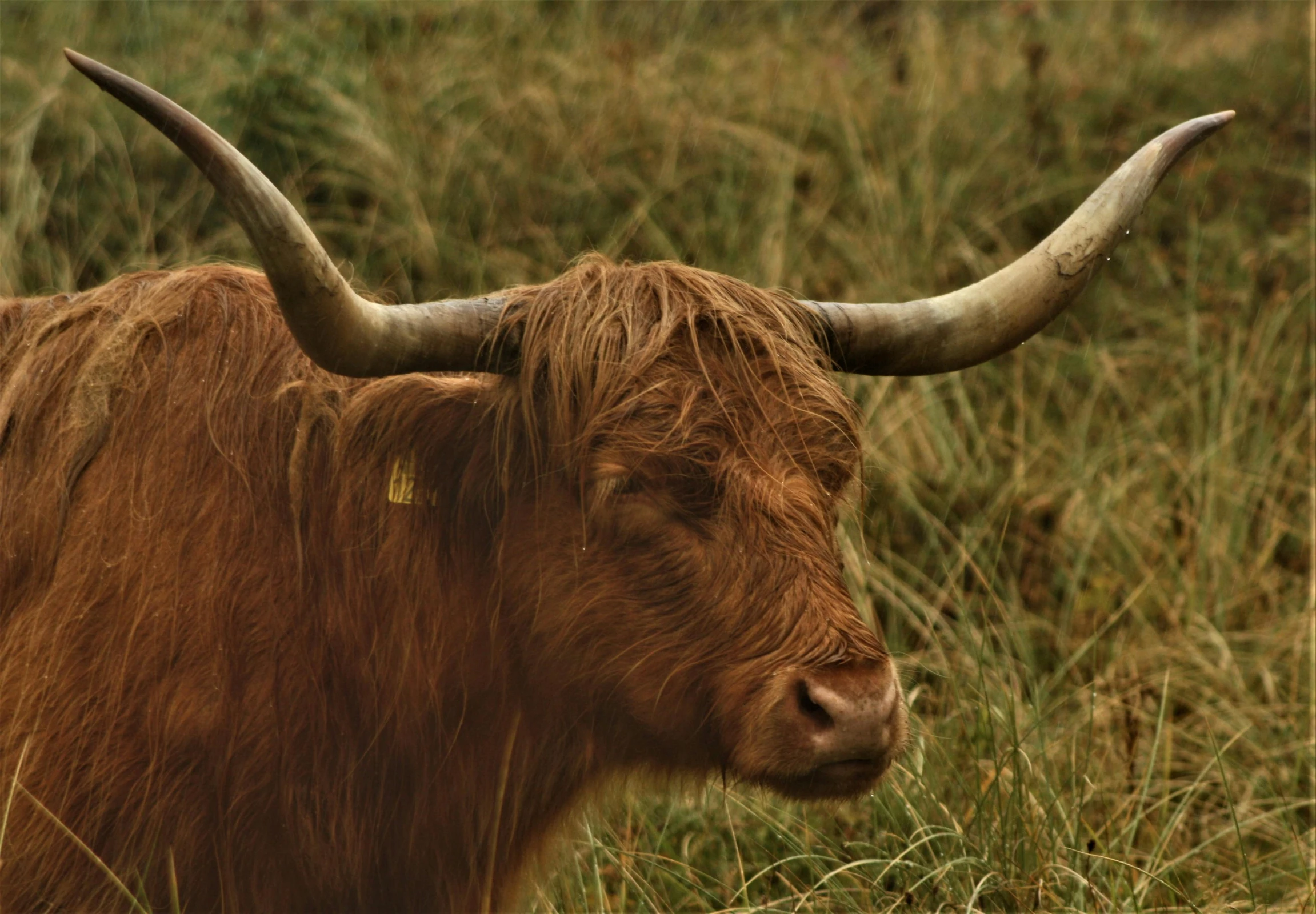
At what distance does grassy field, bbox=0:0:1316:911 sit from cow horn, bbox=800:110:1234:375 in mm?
725

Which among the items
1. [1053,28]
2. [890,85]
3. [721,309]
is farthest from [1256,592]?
[1053,28]

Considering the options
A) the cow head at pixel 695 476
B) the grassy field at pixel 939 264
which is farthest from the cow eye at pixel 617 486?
the grassy field at pixel 939 264

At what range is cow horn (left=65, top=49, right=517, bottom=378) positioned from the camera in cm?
226

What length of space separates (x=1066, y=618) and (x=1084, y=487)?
1.99 feet

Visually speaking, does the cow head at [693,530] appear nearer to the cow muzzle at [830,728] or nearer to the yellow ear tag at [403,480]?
the cow muzzle at [830,728]

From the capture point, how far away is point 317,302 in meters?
2.42

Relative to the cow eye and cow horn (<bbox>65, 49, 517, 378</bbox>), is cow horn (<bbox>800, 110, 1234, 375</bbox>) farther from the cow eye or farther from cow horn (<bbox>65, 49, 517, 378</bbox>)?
cow horn (<bbox>65, 49, 517, 378</bbox>)

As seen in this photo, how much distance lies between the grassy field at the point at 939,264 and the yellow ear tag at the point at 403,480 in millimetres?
828

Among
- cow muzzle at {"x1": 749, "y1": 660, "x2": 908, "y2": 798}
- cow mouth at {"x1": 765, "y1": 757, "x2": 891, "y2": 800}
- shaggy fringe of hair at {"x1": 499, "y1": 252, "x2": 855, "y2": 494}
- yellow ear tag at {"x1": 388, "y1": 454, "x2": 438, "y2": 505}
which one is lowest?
cow mouth at {"x1": 765, "y1": 757, "x2": 891, "y2": 800}

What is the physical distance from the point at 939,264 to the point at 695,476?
4.12m

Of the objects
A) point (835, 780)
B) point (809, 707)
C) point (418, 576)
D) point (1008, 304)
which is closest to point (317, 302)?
point (418, 576)

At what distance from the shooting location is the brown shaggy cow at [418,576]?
2.70 meters

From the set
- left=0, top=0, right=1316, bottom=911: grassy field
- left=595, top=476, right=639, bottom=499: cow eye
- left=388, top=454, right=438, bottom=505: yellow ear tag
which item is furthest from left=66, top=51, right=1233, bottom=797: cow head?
left=0, top=0, right=1316, bottom=911: grassy field

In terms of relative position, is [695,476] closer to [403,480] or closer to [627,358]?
[627,358]
